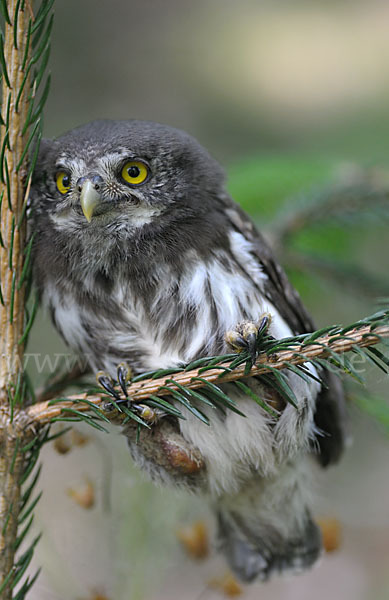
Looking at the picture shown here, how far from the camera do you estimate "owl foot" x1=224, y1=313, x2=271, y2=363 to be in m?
1.82

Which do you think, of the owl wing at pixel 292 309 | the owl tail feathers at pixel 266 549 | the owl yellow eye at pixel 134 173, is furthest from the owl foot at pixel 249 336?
the owl tail feathers at pixel 266 549

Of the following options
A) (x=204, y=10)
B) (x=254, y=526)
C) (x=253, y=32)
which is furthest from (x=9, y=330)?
(x=204, y=10)

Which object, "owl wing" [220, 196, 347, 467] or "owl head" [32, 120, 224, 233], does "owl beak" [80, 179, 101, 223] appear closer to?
"owl head" [32, 120, 224, 233]

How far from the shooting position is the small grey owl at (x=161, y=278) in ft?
7.77

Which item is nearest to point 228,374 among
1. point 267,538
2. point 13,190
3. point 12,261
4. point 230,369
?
point 230,369

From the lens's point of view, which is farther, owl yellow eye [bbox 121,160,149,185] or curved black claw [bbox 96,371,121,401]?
owl yellow eye [bbox 121,160,149,185]

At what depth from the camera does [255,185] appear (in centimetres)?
331

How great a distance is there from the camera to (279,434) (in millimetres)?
2408

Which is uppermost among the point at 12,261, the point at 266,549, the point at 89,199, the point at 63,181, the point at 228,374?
the point at 63,181

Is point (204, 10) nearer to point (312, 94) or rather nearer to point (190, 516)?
point (312, 94)

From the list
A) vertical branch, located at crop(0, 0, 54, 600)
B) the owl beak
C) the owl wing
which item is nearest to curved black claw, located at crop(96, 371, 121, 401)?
vertical branch, located at crop(0, 0, 54, 600)

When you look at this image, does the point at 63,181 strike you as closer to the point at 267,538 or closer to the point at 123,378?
the point at 123,378

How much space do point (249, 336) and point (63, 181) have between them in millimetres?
1054

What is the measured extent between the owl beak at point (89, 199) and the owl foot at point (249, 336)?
2.34ft
